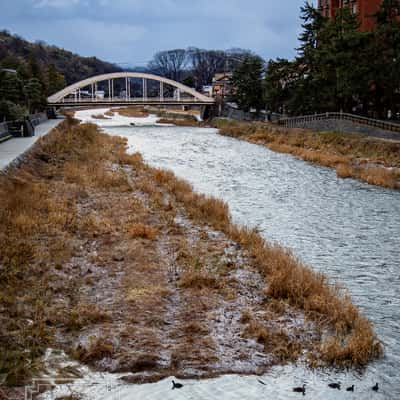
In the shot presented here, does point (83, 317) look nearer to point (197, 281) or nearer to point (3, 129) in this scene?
point (197, 281)

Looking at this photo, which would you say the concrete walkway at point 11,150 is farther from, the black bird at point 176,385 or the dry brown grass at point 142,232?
the black bird at point 176,385

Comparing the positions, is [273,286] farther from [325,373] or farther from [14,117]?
[14,117]

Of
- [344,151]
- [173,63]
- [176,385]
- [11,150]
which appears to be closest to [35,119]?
[11,150]

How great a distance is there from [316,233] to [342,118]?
27.1 m

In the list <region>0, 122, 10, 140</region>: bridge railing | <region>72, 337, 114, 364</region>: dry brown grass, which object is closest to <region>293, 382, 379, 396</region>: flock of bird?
<region>72, 337, 114, 364</region>: dry brown grass

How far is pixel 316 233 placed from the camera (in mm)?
14141

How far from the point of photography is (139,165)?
2658 centimetres

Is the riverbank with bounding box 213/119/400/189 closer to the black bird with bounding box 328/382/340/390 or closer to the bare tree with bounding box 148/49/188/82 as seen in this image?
the black bird with bounding box 328/382/340/390

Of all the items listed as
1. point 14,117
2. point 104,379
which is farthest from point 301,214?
point 14,117

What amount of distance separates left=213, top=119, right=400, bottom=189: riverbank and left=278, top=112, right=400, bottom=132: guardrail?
163cm

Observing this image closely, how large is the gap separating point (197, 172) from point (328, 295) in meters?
17.7

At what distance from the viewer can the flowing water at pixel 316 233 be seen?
251 inches

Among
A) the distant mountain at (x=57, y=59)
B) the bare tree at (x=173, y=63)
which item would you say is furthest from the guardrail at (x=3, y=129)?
the bare tree at (x=173, y=63)

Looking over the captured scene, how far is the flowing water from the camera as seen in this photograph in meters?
6.37
